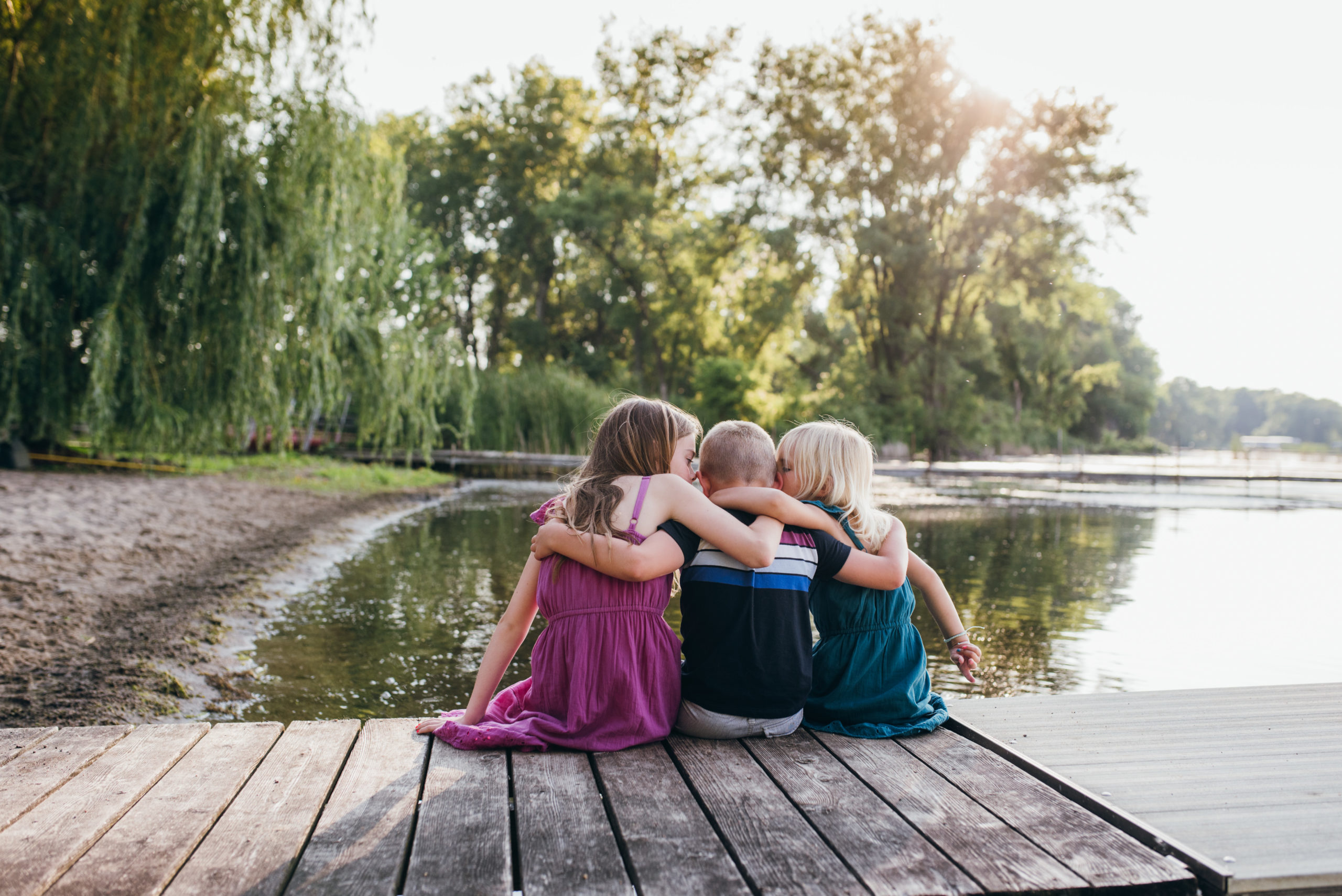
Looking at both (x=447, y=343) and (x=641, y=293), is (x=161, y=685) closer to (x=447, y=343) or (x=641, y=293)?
(x=447, y=343)

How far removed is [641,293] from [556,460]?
1306cm

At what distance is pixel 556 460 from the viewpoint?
2219cm

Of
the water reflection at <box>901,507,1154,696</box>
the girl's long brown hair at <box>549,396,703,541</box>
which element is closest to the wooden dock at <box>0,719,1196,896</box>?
the girl's long brown hair at <box>549,396,703,541</box>

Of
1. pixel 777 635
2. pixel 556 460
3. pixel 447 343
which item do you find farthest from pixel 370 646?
pixel 556 460

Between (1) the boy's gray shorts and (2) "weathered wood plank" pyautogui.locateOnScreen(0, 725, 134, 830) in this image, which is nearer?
(2) "weathered wood plank" pyautogui.locateOnScreen(0, 725, 134, 830)

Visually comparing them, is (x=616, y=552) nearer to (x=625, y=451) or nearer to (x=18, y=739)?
(x=625, y=451)

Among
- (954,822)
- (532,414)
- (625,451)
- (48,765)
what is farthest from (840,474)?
(532,414)

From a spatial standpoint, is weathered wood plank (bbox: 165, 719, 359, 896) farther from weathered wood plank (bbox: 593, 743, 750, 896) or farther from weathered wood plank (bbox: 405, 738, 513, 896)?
weathered wood plank (bbox: 593, 743, 750, 896)

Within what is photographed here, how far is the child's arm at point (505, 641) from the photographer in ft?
9.17

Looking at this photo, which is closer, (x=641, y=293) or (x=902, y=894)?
(x=902, y=894)

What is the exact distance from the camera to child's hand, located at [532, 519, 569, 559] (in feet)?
8.84

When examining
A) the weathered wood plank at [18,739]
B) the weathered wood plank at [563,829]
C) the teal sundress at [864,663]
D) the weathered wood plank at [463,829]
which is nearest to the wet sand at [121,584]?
the weathered wood plank at [18,739]

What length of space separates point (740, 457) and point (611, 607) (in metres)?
0.59

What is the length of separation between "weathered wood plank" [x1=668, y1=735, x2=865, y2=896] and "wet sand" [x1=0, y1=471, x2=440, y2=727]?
294 centimetres
